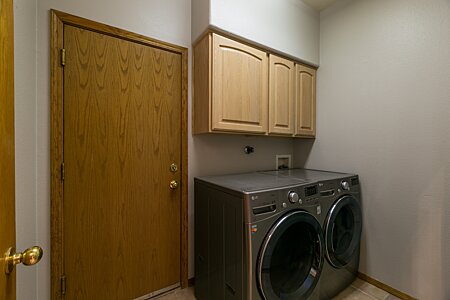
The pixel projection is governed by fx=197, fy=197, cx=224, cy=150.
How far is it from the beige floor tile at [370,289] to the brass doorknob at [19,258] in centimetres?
219

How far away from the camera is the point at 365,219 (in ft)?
5.83

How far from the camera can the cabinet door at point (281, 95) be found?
1785mm

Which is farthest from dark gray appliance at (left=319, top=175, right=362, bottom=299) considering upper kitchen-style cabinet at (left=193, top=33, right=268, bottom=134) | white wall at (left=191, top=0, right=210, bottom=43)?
white wall at (left=191, top=0, right=210, bottom=43)

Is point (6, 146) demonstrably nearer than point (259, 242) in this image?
Yes

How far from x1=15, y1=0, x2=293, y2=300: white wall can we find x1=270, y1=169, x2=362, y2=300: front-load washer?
3.51 ft

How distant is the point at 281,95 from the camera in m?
1.86

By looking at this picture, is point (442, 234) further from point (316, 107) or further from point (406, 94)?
point (316, 107)

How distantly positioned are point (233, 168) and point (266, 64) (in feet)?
3.30

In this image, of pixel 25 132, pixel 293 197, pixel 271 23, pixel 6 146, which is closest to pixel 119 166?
pixel 25 132

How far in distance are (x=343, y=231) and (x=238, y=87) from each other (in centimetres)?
149

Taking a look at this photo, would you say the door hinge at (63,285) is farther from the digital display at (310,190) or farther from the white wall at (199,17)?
the white wall at (199,17)

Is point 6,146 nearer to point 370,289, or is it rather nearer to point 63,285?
point 63,285

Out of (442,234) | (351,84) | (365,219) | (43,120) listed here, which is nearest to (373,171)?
(365,219)

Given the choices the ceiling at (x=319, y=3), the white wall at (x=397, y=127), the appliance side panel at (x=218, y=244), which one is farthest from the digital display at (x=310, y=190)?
the ceiling at (x=319, y=3)
